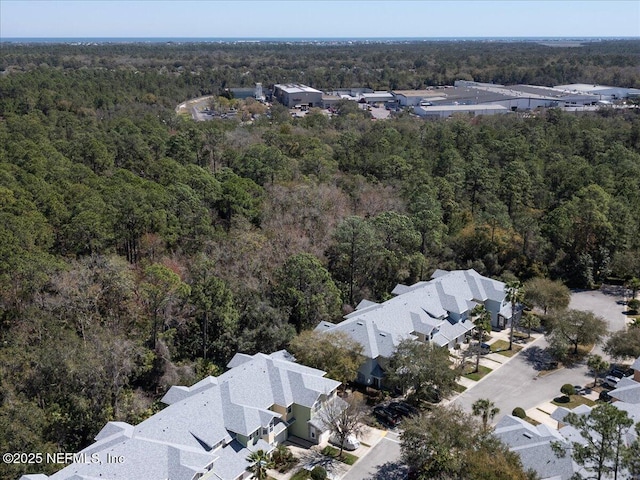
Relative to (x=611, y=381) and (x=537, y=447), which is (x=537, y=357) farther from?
(x=537, y=447)

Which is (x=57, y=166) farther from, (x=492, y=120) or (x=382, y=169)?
(x=492, y=120)

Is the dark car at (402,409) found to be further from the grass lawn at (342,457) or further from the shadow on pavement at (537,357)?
the shadow on pavement at (537,357)

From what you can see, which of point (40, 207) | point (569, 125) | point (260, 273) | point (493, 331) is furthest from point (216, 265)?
point (569, 125)

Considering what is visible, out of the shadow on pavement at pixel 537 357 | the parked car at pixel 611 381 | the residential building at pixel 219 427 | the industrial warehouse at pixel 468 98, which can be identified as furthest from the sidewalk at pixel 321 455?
the industrial warehouse at pixel 468 98

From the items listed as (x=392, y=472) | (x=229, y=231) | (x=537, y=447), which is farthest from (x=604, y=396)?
(x=229, y=231)

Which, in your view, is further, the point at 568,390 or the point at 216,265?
the point at 216,265

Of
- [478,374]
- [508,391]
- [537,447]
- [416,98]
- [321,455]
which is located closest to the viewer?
[537,447]

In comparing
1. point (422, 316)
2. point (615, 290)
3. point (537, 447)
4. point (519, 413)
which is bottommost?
point (615, 290)
